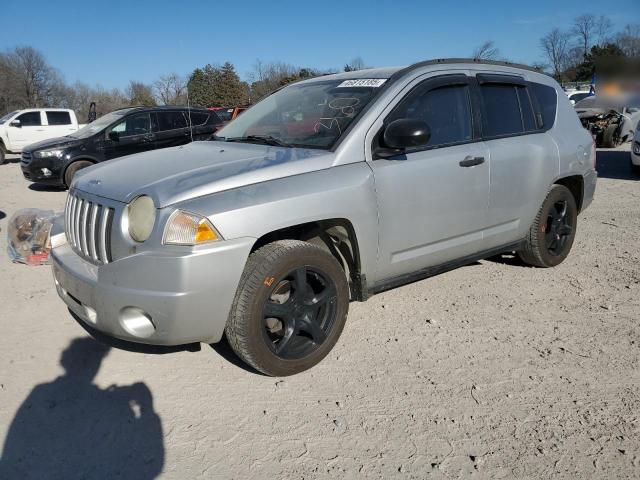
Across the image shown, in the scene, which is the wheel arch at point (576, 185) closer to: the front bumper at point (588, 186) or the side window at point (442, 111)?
the front bumper at point (588, 186)

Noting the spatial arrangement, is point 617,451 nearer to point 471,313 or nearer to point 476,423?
point 476,423

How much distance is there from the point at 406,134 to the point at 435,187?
0.54 metres

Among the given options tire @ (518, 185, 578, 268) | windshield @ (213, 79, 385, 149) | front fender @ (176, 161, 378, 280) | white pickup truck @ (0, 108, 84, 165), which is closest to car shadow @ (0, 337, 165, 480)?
front fender @ (176, 161, 378, 280)

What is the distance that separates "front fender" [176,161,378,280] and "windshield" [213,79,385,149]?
0.32 m

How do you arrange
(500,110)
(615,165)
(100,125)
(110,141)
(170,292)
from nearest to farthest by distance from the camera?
(170,292), (500,110), (110,141), (100,125), (615,165)

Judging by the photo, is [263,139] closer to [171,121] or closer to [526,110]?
[526,110]

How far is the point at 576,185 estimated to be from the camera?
4.96m

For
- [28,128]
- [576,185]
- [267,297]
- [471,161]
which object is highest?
[28,128]

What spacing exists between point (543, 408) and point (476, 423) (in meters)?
0.40

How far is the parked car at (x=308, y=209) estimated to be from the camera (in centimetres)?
263

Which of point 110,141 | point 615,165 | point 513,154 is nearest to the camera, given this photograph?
Result: point 513,154

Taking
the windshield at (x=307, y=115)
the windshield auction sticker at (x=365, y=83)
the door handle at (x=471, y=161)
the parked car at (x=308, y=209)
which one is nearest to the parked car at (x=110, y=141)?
the windshield at (x=307, y=115)

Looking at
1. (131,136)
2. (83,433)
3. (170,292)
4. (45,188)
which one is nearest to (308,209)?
(170,292)

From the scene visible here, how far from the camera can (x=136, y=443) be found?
2488 millimetres
